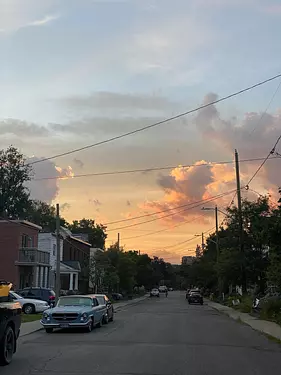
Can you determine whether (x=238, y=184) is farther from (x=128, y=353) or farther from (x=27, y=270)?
(x=128, y=353)

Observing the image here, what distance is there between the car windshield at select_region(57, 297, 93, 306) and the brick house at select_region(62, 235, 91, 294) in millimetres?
38014

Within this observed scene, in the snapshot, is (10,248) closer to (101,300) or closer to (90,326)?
(101,300)

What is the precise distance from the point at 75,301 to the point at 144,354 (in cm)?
863

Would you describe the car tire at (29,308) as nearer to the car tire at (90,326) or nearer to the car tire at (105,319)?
the car tire at (105,319)

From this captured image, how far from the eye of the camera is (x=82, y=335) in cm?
1900

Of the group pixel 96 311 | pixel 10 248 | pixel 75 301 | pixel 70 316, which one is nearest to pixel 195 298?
pixel 10 248

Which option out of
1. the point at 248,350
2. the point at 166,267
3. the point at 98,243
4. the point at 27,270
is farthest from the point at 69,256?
the point at 166,267

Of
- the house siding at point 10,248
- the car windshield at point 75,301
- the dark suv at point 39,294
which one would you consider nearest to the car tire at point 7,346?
the car windshield at point 75,301

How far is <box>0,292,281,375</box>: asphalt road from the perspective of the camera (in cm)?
1112

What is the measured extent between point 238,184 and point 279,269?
17.8 meters

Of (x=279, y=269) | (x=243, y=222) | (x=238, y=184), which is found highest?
(x=238, y=184)

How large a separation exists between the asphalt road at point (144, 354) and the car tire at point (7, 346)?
206 mm

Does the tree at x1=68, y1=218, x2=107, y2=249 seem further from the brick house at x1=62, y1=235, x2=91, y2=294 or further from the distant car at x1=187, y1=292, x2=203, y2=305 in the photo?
the distant car at x1=187, y1=292, x2=203, y2=305

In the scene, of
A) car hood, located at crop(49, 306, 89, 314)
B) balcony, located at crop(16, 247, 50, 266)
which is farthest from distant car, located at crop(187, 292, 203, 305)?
car hood, located at crop(49, 306, 89, 314)
